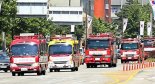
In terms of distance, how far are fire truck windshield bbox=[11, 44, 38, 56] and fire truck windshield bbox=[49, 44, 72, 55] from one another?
694 cm

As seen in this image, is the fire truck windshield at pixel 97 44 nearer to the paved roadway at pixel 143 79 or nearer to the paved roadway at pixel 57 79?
the paved roadway at pixel 143 79

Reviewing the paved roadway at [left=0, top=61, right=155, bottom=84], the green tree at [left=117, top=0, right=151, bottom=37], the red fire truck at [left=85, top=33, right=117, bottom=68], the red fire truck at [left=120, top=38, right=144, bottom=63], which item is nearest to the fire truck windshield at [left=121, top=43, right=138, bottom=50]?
the red fire truck at [left=120, top=38, right=144, bottom=63]

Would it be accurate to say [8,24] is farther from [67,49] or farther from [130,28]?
[130,28]

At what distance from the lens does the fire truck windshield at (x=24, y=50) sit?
43781 millimetres

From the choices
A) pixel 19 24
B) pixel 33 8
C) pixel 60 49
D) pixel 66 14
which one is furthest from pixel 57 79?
pixel 66 14

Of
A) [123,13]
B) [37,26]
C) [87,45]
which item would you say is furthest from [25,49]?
[123,13]

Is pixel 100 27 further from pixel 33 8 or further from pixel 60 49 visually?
pixel 60 49

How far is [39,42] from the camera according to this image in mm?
44688

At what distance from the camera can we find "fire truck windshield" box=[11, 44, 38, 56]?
4378 centimetres

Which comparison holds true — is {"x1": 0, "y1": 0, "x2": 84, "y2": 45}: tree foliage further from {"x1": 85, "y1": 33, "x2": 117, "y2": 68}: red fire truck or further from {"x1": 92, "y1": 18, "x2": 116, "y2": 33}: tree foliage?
{"x1": 92, "y1": 18, "x2": 116, "y2": 33}: tree foliage

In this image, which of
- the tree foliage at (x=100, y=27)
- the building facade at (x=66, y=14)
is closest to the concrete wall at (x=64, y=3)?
the tree foliage at (x=100, y=27)

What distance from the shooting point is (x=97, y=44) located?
59.8 m

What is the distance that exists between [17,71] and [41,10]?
8957cm

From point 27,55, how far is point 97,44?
666 inches
